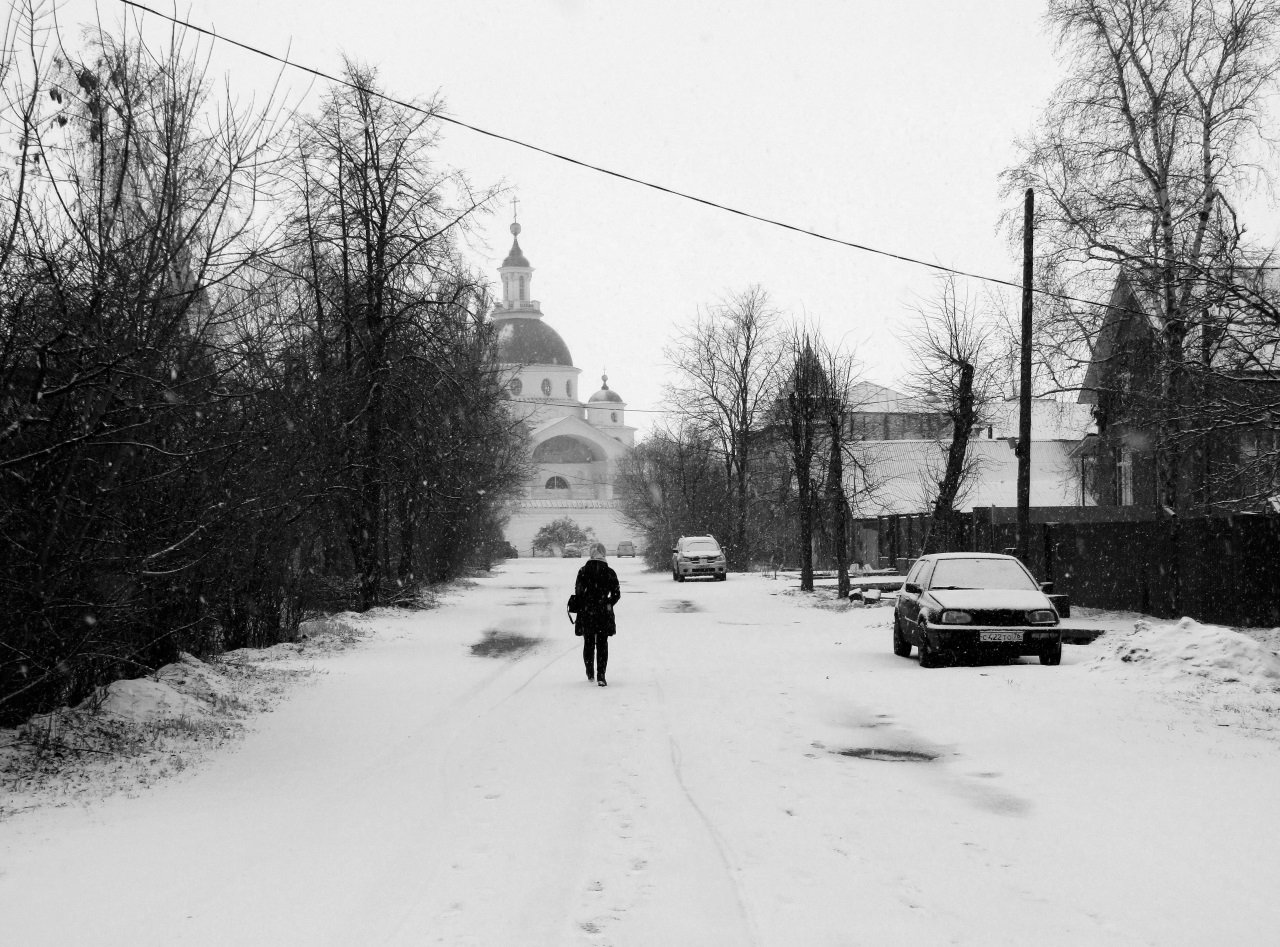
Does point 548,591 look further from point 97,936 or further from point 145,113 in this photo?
point 97,936

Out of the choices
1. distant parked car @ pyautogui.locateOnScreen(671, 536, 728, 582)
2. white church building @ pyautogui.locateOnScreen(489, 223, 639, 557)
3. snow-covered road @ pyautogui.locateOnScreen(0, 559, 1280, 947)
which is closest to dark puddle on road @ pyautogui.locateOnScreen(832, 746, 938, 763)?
snow-covered road @ pyautogui.locateOnScreen(0, 559, 1280, 947)

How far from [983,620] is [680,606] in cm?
1501

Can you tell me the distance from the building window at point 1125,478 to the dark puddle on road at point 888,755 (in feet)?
102

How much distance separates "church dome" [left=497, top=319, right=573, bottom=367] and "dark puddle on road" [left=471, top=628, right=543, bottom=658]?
4152 inches

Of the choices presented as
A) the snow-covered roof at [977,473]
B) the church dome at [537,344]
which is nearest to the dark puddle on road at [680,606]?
the snow-covered roof at [977,473]

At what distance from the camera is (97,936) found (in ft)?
16.3

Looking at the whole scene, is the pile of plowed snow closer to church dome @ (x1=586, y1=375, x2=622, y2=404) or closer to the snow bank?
the snow bank

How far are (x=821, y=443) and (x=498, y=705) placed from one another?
2664 centimetres

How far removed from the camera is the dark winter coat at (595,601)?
45.5ft

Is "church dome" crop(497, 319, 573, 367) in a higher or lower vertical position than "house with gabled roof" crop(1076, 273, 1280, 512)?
higher

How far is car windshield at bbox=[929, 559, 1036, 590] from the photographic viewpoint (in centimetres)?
1594

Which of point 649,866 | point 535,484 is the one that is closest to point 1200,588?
point 649,866

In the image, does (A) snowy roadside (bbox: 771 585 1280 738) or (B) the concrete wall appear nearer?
(A) snowy roadside (bbox: 771 585 1280 738)

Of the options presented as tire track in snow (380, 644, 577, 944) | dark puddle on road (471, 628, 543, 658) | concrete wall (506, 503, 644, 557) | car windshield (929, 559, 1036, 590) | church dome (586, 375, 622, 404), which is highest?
church dome (586, 375, 622, 404)
